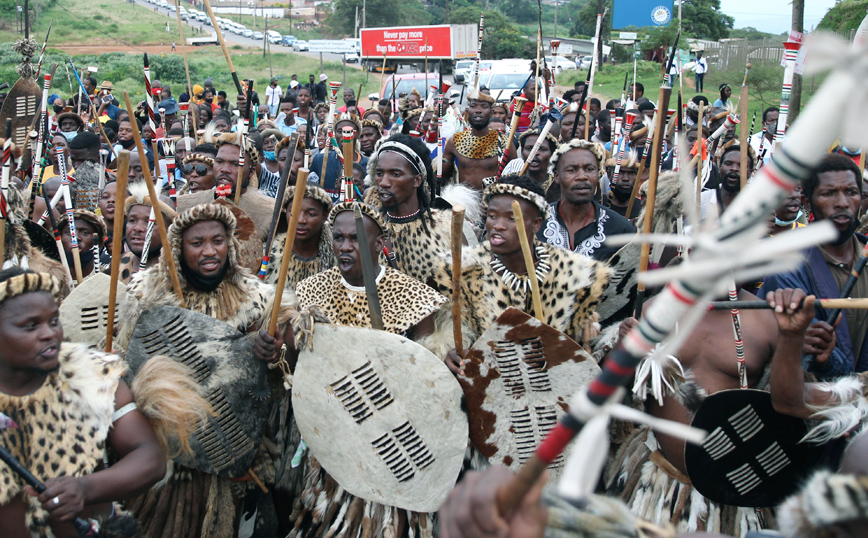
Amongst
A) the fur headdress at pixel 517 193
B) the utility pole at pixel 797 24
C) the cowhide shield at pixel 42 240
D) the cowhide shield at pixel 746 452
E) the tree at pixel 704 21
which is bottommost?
the cowhide shield at pixel 746 452

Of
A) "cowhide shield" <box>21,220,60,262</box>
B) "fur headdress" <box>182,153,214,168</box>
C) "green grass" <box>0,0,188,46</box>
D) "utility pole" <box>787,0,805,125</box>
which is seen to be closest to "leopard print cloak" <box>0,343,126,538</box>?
"cowhide shield" <box>21,220,60,262</box>

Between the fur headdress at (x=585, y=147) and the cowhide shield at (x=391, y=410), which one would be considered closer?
the cowhide shield at (x=391, y=410)

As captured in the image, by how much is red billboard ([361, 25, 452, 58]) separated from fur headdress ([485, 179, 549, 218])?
1090 inches

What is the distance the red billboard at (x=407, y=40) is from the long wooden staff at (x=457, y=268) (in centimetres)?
2848

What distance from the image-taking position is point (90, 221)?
202 inches

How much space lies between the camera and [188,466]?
Result: 3.44m

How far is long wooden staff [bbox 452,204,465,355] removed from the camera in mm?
2973

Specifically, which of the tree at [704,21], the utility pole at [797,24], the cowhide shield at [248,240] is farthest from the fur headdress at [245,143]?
the tree at [704,21]

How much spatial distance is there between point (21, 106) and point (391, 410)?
4738 millimetres

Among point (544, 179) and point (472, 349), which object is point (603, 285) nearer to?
point (472, 349)

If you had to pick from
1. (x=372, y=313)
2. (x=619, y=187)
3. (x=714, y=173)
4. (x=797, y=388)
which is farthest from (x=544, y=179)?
(x=797, y=388)

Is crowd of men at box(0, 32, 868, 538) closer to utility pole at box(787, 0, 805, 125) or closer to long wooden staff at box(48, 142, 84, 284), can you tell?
long wooden staff at box(48, 142, 84, 284)

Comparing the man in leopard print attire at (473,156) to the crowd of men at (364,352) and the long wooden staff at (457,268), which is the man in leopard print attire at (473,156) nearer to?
the crowd of men at (364,352)

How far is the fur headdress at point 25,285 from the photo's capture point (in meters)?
2.52
